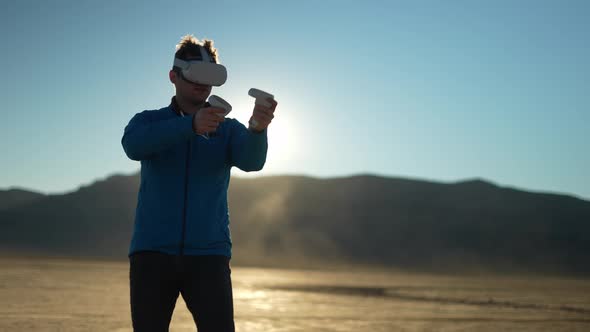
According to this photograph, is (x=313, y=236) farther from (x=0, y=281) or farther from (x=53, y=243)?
(x=0, y=281)

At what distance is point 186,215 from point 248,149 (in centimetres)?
35

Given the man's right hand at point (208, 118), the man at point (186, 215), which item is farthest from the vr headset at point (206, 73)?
the man's right hand at point (208, 118)

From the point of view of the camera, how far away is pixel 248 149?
2904mm

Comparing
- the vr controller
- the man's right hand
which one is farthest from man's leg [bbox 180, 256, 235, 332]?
the vr controller

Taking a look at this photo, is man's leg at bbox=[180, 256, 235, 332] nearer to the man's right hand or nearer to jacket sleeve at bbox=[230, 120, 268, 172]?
jacket sleeve at bbox=[230, 120, 268, 172]

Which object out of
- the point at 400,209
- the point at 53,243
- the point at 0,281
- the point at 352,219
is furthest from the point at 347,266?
the point at 0,281

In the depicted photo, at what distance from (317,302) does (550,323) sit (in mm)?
6153

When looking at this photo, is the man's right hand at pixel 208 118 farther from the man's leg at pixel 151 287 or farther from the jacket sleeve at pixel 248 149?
the man's leg at pixel 151 287

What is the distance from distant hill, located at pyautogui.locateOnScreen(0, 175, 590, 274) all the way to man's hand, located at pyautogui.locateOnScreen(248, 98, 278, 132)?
2772 inches

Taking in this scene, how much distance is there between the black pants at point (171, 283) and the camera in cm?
279

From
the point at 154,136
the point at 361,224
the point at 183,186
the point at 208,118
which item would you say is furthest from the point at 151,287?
the point at 361,224

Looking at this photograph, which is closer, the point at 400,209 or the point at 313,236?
the point at 313,236

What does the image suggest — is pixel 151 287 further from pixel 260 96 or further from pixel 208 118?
pixel 260 96

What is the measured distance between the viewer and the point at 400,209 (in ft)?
326
